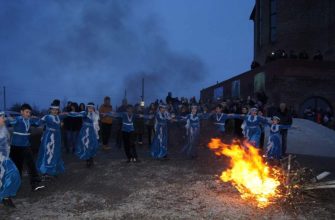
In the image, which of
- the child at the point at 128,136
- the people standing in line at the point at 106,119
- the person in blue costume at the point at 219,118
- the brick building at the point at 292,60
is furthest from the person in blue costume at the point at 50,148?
the brick building at the point at 292,60

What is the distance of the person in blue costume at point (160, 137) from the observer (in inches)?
488

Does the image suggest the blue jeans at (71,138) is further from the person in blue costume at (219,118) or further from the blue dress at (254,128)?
the blue dress at (254,128)

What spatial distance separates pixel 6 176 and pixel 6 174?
0.04 m

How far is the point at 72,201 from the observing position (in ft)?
24.2

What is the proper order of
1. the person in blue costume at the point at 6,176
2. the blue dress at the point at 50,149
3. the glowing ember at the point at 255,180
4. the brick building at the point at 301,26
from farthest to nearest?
the brick building at the point at 301,26 < the blue dress at the point at 50,149 < the glowing ember at the point at 255,180 < the person in blue costume at the point at 6,176

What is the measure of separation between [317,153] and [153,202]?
1077 cm

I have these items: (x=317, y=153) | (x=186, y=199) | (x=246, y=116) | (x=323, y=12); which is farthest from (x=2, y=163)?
(x=323, y=12)

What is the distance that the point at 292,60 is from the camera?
21.7 metres

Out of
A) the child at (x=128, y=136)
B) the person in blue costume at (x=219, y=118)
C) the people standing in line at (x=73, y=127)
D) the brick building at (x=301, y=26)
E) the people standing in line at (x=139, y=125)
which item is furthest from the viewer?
the brick building at (x=301, y=26)

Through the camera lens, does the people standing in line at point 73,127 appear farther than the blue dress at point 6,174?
Yes

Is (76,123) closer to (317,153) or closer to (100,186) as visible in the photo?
(100,186)

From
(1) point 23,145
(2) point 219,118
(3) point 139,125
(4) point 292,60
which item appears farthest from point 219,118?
(4) point 292,60

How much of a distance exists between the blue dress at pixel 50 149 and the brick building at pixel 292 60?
46.3 feet

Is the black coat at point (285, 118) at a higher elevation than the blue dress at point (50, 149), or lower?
higher
